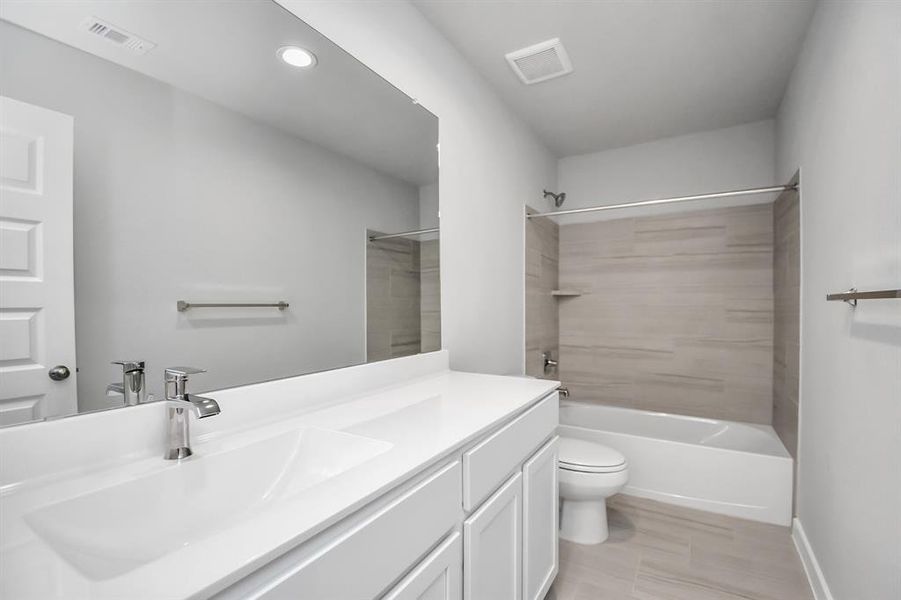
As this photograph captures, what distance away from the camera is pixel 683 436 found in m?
2.79

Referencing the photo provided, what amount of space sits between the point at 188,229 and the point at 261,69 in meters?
0.53

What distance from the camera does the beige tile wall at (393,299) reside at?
1524mm

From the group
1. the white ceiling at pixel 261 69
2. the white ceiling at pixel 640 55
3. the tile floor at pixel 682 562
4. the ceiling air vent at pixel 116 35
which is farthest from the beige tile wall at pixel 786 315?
the ceiling air vent at pixel 116 35

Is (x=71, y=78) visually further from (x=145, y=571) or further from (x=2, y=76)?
(x=145, y=571)

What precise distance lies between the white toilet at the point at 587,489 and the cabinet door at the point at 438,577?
119 centimetres

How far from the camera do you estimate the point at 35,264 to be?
735 mm

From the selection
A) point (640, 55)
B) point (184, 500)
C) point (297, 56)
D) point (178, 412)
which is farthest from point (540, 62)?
point (184, 500)

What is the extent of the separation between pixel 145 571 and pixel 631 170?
3.58 metres

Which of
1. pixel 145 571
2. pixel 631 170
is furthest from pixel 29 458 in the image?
pixel 631 170

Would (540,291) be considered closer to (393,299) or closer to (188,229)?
(393,299)

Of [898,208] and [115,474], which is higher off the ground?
[898,208]

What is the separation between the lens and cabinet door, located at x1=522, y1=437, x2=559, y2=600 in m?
1.30

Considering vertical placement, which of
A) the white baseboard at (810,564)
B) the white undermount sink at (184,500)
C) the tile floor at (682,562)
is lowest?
the tile floor at (682,562)

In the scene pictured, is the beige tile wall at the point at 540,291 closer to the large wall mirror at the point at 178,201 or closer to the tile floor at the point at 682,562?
the tile floor at the point at 682,562
